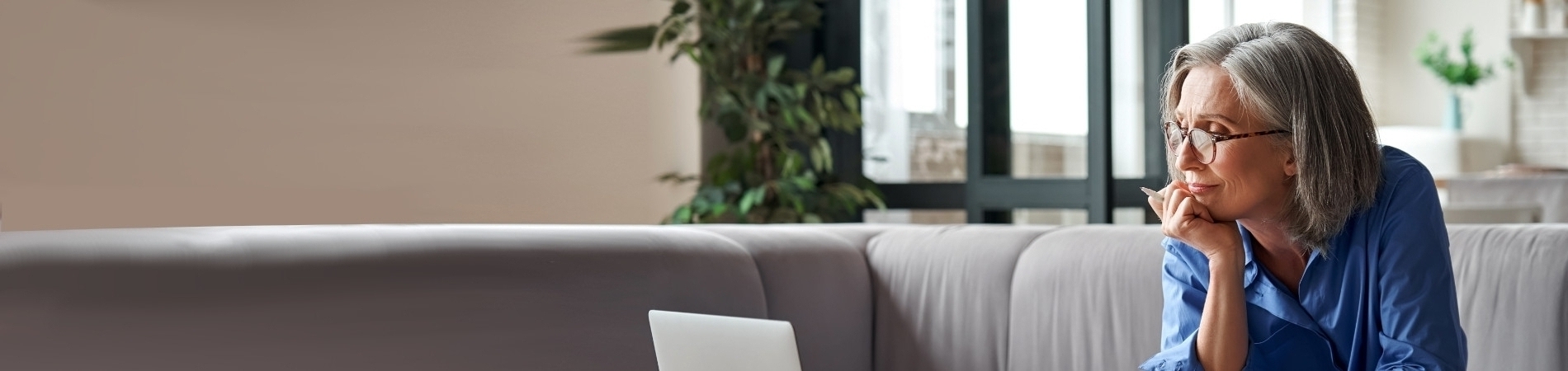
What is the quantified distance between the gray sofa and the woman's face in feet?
1.68

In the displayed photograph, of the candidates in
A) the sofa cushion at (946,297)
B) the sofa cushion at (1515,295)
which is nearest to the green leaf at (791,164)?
the sofa cushion at (946,297)

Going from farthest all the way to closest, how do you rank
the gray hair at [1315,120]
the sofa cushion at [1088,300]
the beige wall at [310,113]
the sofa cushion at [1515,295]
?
the beige wall at [310,113] → the sofa cushion at [1088,300] → the sofa cushion at [1515,295] → the gray hair at [1315,120]

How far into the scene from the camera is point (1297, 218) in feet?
4.24

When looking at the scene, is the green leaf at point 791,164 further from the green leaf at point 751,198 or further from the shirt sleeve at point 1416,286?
the shirt sleeve at point 1416,286

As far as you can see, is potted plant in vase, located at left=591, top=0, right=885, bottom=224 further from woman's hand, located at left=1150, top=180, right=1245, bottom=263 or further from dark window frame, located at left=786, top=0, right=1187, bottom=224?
woman's hand, located at left=1150, top=180, right=1245, bottom=263

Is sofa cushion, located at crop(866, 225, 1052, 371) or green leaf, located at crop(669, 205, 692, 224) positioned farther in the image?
green leaf, located at crop(669, 205, 692, 224)

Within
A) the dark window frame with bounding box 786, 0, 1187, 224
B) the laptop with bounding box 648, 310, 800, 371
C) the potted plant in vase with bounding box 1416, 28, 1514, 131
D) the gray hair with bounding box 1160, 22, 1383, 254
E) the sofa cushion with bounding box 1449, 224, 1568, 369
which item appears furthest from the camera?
the potted plant in vase with bounding box 1416, 28, 1514, 131

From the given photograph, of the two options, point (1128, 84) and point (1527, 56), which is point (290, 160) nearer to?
point (1128, 84)

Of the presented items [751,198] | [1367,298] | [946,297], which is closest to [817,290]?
[946,297]

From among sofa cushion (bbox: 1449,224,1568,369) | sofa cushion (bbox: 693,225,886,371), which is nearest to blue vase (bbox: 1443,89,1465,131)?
sofa cushion (bbox: 693,225,886,371)

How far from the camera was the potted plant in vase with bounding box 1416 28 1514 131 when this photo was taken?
7.41 metres

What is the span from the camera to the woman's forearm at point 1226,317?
1.34 metres

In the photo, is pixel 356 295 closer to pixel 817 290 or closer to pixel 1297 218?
pixel 817 290

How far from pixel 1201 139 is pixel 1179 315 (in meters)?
0.24
